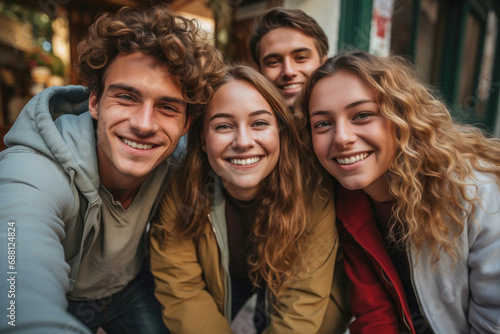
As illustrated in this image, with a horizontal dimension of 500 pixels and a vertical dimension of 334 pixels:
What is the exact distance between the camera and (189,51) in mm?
1646

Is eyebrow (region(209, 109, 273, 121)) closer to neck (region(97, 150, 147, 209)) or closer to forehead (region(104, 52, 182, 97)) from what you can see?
forehead (region(104, 52, 182, 97))

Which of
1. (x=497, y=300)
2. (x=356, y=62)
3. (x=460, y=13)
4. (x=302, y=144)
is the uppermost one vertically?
(x=460, y=13)

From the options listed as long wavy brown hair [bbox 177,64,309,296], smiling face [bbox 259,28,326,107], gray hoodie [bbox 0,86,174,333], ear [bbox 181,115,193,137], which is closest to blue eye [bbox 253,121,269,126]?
long wavy brown hair [bbox 177,64,309,296]

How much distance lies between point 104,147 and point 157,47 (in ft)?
1.81

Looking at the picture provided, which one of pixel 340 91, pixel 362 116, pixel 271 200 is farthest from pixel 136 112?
pixel 362 116

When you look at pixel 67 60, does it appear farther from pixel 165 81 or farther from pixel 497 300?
pixel 497 300

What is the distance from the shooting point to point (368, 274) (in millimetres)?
1783

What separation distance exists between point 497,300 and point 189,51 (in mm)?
1828

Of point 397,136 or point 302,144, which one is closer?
point 397,136

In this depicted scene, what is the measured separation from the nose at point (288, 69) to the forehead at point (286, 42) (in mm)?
69

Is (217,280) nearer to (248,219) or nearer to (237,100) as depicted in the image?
(248,219)

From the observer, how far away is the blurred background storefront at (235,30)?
3.20 m

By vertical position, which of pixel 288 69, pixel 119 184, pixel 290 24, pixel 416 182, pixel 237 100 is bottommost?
pixel 119 184

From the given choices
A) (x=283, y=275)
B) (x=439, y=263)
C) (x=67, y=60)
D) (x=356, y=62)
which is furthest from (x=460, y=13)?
(x=67, y=60)
